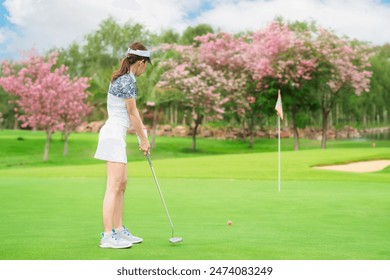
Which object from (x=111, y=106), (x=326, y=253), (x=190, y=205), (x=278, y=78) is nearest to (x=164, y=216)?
(x=190, y=205)

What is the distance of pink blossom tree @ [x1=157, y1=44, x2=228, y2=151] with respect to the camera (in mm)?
50125

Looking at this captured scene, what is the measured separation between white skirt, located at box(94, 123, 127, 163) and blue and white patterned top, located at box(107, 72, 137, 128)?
0.08 metres

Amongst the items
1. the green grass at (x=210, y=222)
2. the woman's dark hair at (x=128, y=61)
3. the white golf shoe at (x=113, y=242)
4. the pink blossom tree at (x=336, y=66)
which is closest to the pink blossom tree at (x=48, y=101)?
the pink blossom tree at (x=336, y=66)

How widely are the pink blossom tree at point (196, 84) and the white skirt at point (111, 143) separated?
139 ft

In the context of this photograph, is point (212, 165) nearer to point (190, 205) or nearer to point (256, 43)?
point (190, 205)

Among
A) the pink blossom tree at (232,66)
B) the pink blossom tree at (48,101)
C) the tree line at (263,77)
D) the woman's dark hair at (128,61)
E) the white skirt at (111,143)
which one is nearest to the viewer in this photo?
the white skirt at (111,143)

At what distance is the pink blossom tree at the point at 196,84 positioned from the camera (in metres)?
50.1

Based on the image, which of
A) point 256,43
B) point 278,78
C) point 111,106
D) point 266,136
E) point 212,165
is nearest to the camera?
point 111,106

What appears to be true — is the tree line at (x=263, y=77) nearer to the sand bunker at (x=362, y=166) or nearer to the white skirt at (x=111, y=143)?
the sand bunker at (x=362, y=166)

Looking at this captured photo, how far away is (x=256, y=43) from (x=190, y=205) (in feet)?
139

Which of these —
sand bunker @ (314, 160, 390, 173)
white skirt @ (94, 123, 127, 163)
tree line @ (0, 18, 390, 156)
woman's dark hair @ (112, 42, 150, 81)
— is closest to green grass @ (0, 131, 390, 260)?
white skirt @ (94, 123, 127, 163)

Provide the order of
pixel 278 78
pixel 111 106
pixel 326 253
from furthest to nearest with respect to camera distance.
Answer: pixel 278 78 → pixel 111 106 → pixel 326 253

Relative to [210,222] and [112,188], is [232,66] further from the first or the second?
[112,188]

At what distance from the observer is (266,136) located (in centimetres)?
6825
